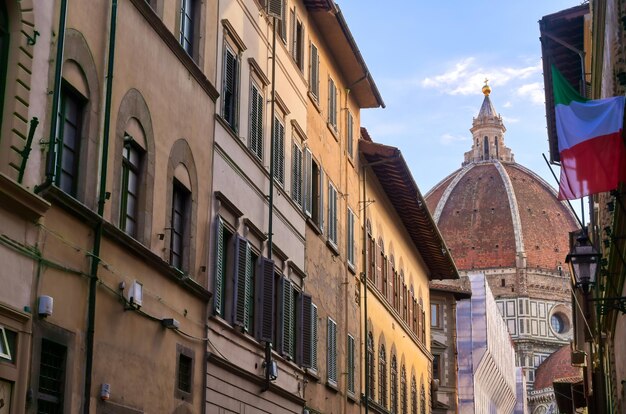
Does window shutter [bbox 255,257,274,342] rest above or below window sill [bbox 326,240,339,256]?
below

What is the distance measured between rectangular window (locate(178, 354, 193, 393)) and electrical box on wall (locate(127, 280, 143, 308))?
219 centimetres

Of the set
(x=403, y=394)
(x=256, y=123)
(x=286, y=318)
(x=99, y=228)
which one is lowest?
(x=99, y=228)

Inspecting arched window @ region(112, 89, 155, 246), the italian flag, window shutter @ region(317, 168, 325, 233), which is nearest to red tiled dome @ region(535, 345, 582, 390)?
window shutter @ region(317, 168, 325, 233)

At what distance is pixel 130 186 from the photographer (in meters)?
15.1

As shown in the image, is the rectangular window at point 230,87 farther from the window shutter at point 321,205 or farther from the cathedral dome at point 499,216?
the cathedral dome at point 499,216

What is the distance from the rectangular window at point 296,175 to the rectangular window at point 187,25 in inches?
250

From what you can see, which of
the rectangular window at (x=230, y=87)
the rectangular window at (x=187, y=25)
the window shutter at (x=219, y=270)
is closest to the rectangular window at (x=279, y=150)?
the rectangular window at (x=230, y=87)

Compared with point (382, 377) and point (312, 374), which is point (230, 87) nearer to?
point (312, 374)

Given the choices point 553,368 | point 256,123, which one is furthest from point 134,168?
point 553,368

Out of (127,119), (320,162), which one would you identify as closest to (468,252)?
(320,162)

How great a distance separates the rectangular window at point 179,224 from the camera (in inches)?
661

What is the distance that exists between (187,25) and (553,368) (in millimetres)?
138925

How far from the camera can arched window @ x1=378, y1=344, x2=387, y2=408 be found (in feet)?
107

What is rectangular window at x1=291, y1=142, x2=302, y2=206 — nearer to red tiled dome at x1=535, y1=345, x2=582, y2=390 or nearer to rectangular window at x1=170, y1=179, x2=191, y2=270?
rectangular window at x1=170, y1=179, x2=191, y2=270
